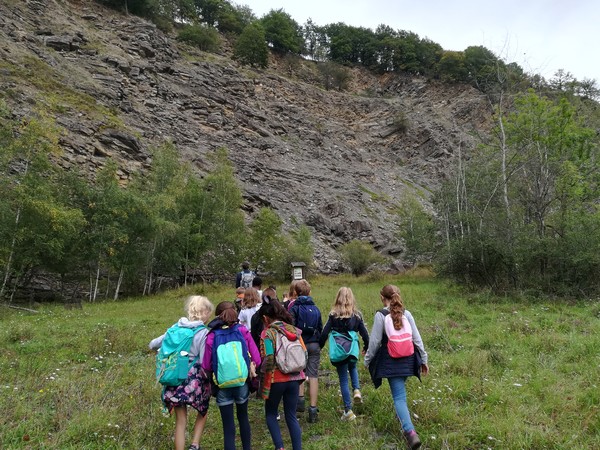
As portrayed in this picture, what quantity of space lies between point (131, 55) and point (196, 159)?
16932 mm

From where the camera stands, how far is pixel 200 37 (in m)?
56.3

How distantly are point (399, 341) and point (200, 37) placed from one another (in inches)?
2429

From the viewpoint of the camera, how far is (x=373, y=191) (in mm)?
44906

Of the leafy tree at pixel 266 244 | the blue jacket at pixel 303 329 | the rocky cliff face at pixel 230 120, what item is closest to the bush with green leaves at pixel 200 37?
the rocky cliff face at pixel 230 120

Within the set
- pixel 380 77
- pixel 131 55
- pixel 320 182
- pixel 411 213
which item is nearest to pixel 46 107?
pixel 131 55

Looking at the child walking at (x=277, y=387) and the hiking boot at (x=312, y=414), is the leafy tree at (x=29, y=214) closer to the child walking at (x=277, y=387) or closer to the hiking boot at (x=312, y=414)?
the hiking boot at (x=312, y=414)

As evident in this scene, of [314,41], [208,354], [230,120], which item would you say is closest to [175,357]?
[208,354]

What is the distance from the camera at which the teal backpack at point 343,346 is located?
5184mm

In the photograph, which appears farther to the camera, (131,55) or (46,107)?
(131,55)

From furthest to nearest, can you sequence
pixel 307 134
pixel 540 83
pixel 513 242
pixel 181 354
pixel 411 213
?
1. pixel 307 134
2. pixel 411 213
3. pixel 540 83
4. pixel 513 242
5. pixel 181 354

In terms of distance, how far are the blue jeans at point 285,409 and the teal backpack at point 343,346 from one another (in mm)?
1173

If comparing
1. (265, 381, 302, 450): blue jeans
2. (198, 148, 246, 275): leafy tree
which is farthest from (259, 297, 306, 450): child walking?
(198, 148, 246, 275): leafy tree

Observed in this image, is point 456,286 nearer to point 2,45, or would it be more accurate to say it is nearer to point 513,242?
point 513,242

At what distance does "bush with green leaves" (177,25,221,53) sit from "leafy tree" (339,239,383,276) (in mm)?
42468
